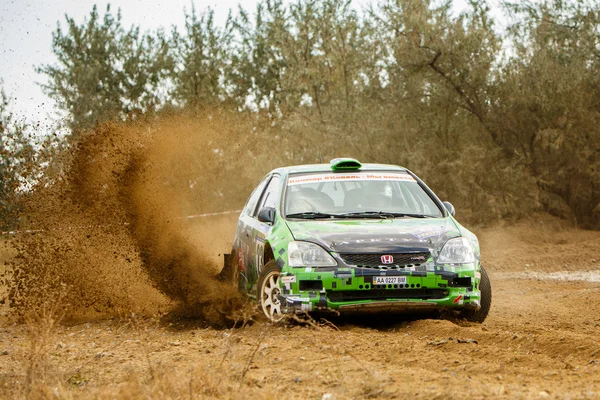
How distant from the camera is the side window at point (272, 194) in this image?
31.4 feet

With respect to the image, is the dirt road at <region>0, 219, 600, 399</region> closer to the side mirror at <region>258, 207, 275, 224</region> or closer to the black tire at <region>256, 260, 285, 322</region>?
the black tire at <region>256, 260, 285, 322</region>

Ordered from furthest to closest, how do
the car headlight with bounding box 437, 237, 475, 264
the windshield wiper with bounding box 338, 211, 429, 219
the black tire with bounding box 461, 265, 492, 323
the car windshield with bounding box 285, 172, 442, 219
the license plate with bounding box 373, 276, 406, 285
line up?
1. the car windshield with bounding box 285, 172, 442, 219
2. the windshield wiper with bounding box 338, 211, 429, 219
3. the black tire with bounding box 461, 265, 492, 323
4. the car headlight with bounding box 437, 237, 475, 264
5. the license plate with bounding box 373, 276, 406, 285

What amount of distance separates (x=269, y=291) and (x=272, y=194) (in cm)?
160

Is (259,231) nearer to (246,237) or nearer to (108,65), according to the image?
(246,237)

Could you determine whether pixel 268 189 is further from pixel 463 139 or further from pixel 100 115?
pixel 100 115

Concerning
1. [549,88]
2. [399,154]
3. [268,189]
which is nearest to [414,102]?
[399,154]

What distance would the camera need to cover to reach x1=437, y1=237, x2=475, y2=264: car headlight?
8328 mm

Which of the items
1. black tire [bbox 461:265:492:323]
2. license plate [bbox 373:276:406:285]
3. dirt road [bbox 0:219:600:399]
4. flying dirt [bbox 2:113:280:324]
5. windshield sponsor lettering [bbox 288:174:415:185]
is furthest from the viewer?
flying dirt [bbox 2:113:280:324]

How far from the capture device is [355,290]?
8109 mm

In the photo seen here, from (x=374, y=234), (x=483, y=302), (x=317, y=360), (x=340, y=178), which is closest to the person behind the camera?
(x=317, y=360)

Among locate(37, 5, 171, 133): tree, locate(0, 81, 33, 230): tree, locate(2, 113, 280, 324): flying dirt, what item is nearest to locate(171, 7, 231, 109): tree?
locate(37, 5, 171, 133): tree

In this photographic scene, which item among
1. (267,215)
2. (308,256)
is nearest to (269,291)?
(308,256)

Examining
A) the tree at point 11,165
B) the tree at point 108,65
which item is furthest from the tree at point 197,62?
→ the tree at point 11,165

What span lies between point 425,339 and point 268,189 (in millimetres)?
3188
